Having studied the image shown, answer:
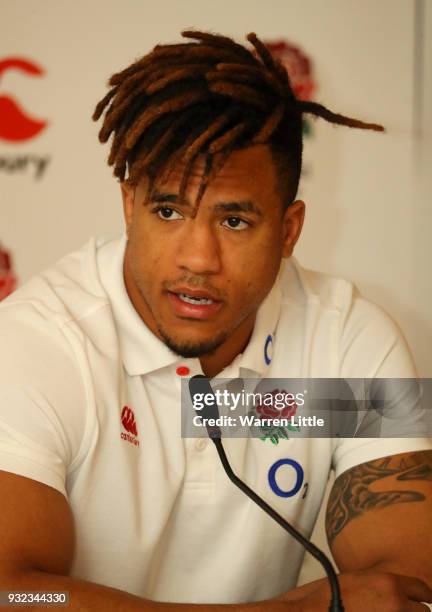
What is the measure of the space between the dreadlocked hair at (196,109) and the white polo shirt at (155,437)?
20 centimetres

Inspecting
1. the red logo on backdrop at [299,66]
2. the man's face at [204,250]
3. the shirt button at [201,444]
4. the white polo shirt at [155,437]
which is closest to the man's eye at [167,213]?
the man's face at [204,250]

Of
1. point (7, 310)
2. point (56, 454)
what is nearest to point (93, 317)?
point (7, 310)

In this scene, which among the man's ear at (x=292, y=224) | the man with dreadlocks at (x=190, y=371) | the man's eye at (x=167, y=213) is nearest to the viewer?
the man with dreadlocks at (x=190, y=371)

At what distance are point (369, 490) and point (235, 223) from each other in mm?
442

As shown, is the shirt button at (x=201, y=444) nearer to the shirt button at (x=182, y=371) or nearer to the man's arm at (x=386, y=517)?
the shirt button at (x=182, y=371)

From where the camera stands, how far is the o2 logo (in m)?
1.22

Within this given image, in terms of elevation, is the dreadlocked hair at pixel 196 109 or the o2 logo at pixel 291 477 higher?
the dreadlocked hair at pixel 196 109

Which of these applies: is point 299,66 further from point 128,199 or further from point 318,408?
point 318,408

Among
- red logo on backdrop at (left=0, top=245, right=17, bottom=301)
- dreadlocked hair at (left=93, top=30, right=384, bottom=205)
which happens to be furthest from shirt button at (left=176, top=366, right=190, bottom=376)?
red logo on backdrop at (left=0, top=245, right=17, bottom=301)

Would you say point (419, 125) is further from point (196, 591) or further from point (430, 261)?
point (196, 591)

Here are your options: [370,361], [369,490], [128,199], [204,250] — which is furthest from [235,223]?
[369,490]

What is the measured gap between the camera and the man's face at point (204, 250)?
3.63ft

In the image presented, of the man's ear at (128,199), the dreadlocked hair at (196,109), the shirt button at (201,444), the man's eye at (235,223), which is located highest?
the dreadlocked hair at (196,109)

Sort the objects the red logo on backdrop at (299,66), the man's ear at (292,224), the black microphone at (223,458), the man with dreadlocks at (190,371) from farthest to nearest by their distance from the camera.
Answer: the red logo on backdrop at (299,66), the man's ear at (292,224), the man with dreadlocks at (190,371), the black microphone at (223,458)
